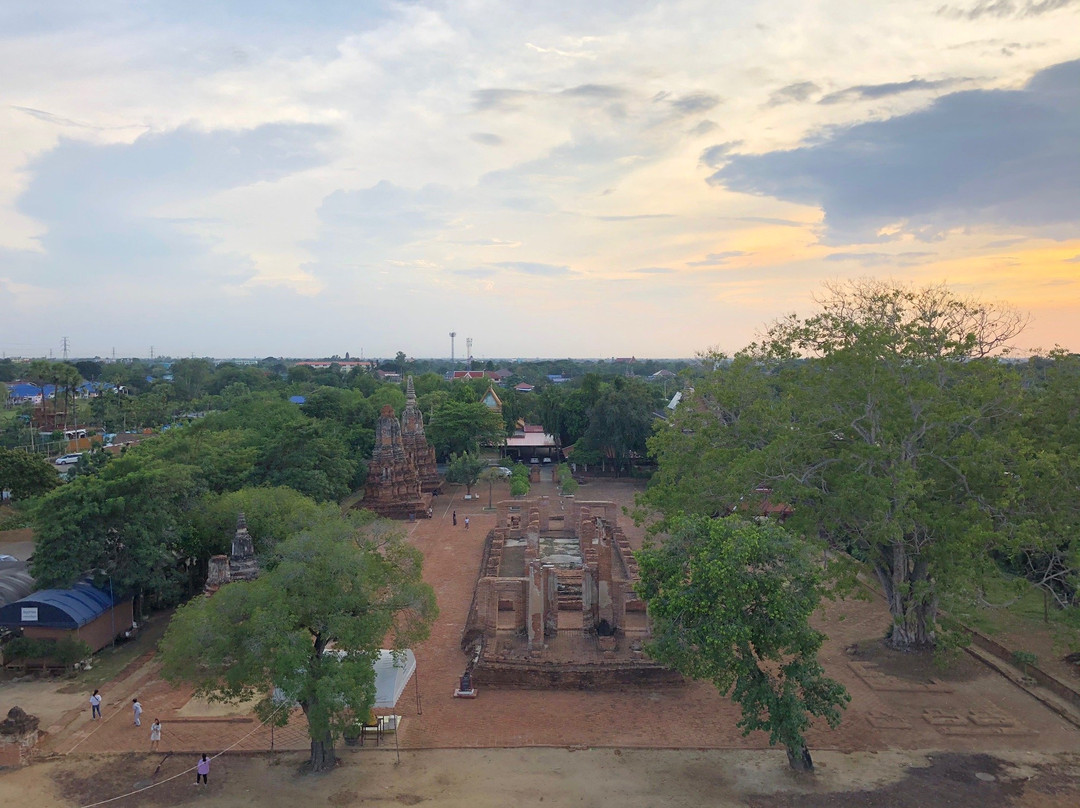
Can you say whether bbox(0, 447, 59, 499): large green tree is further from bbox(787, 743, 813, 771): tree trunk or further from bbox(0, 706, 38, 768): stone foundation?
bbox(787, 743, 813, 771): tree trunk

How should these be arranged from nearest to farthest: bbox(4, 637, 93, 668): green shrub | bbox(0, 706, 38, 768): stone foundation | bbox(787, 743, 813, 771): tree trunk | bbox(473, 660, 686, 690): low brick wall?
bbox(787, 743, 813, 771): tree trunk
bbox(0, 706, 38, 768): stone foundation
bbox(473, 660, 686, 690): low brick wall
bbox(4, 637, 93, 668): green shrub

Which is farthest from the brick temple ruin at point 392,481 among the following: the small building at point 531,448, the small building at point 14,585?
the small building at point 14,585

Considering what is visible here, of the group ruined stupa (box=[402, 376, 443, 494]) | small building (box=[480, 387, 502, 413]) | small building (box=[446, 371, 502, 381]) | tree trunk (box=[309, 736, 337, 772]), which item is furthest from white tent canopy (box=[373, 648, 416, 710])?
small building (box=[446, 371, 502, 381])

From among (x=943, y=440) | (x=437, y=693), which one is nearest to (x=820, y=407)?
(x=943, y=440)

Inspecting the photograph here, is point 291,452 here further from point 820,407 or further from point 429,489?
point 820,407

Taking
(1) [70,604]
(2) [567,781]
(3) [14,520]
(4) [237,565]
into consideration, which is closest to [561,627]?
(2) [567,781]

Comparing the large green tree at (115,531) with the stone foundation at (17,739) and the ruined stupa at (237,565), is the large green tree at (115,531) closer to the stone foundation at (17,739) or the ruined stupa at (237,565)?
the ruined stupa at (237,565)
